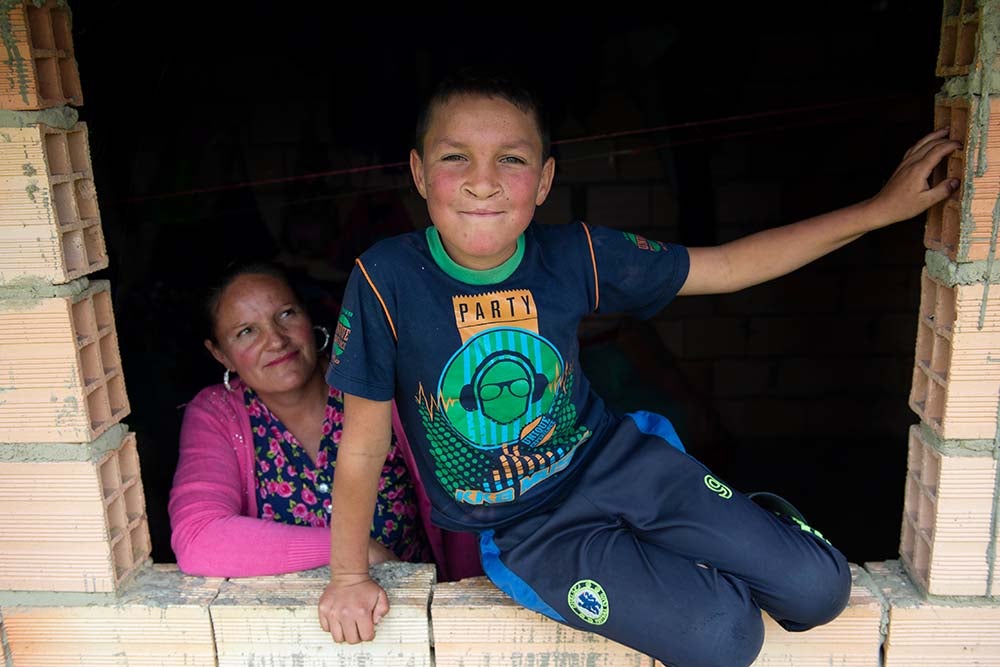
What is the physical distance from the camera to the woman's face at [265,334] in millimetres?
2398

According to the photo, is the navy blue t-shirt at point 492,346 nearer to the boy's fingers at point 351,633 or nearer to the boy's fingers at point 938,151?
the boy's fingers at point 351,633

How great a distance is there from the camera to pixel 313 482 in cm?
Answer: 242

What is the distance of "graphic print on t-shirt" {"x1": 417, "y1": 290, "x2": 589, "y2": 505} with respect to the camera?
5.94ft

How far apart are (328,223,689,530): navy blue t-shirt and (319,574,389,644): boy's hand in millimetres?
249

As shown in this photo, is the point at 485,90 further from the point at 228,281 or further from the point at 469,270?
the point at 228,281

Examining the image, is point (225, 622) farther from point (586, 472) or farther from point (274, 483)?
point (586, 472)

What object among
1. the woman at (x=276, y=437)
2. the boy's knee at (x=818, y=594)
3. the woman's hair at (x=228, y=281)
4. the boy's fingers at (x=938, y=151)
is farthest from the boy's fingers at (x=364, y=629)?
the boy's fingers at (x=938, y=151)

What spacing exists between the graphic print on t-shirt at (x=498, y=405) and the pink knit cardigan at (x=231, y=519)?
47cm

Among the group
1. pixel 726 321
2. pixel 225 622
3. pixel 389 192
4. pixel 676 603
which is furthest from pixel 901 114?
pixel 225 622

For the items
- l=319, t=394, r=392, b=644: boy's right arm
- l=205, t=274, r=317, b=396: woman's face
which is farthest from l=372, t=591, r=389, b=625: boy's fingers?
l=205, t=274, r=317, b=396: woman's face

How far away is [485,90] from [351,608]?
1130 millimetres

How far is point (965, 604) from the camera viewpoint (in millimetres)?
1907

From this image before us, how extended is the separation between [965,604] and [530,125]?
1.41m

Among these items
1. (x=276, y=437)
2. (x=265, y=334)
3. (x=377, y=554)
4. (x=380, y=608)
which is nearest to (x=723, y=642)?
(x=380, y=608)
